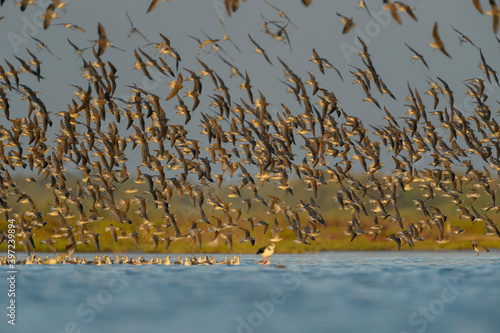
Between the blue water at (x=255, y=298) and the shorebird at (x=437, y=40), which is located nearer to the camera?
the blue water at (x=255, y=298)

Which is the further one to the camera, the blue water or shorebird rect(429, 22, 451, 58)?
shorebird rect(429, 22, 451, 58)

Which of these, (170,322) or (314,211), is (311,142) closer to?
(314,211)

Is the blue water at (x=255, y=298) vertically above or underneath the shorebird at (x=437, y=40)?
underneath

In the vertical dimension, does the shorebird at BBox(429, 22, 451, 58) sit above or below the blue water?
above

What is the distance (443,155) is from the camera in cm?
5138

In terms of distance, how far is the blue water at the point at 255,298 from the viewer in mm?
34681

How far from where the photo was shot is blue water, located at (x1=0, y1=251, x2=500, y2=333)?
34681 mm

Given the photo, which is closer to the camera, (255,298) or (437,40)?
(437,40)

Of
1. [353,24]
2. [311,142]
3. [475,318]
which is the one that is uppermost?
[353,24]

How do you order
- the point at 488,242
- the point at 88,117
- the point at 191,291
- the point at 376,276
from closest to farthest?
1. the point at 191,291
2. the point at 88,117
3. the point at 376,276
4. the point at 488,242

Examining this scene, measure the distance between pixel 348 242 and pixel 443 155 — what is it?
89.1ft

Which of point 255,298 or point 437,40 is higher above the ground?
point 437,40

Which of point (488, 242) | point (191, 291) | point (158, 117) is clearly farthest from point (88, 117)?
point (488, 242)

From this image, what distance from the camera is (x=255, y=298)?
4062cm
